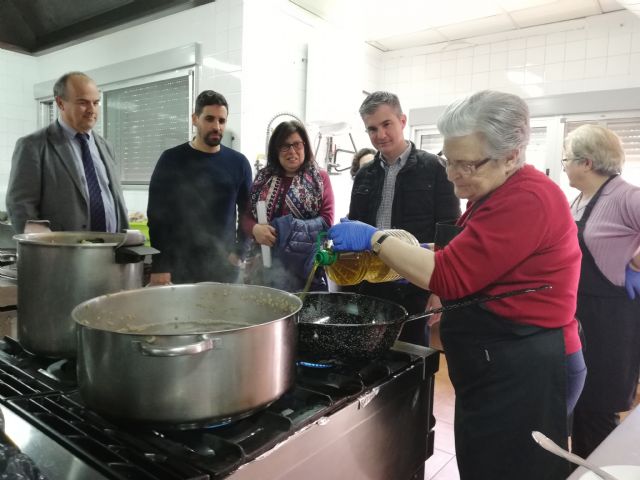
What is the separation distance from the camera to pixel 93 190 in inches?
86.4

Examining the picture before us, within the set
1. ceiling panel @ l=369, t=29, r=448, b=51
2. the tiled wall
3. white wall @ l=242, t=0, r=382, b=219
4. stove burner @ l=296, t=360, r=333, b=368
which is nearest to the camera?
stove burner @ l=296, t=360, r=333, b=368

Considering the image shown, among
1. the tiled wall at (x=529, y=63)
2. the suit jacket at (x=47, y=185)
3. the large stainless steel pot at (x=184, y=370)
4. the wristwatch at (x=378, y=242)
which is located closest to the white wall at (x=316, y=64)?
the tiled wall at (x=529, y=63)

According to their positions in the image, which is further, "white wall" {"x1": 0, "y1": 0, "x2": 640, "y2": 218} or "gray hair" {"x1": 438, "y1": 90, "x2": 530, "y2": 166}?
"white wall" {"x1": 0, "y1": 0, "x2": 640, "y2": 218}

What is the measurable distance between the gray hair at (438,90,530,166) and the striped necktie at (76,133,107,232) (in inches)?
69.0

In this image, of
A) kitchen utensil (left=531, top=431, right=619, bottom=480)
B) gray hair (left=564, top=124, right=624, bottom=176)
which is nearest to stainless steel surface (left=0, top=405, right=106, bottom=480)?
kitchen utensil (left=531, top=431, right=619, bottom=480)

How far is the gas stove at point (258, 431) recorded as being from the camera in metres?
0.65

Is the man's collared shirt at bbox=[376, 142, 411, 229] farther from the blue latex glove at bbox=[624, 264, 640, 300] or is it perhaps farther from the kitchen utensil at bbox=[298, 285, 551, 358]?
the blue latex glove at bbox=[624, 264, 640, 300]

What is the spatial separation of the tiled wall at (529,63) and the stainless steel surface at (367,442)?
11.5ft

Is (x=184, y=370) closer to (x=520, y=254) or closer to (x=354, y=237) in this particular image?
(x=354, y=237)

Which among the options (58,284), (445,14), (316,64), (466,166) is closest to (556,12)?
(445,14)

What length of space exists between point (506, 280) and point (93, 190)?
1.89 meters

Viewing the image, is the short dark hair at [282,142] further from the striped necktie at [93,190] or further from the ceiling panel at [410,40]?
the ceiling panel at [410,40]

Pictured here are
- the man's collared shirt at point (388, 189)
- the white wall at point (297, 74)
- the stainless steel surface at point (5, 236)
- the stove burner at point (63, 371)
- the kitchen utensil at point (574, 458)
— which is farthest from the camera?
the white wall at point (297, 74)

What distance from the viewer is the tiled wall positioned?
3.55 meters
